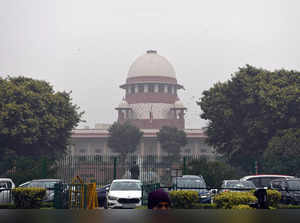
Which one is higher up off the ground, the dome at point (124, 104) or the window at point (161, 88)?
the window at point (161, 88)

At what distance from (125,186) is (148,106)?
258 ft

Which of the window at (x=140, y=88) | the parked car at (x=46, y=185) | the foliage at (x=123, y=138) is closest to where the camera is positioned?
the parked car at (x=46, y=185)

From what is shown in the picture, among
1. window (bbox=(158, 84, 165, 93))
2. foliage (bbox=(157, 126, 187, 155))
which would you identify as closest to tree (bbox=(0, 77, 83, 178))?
foliage (bbox=(157, 126, 187, 155))

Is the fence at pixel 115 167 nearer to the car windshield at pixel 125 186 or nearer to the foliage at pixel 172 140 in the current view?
the car windshield at pixel 125 186

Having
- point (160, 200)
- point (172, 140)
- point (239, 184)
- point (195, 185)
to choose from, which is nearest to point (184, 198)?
point (195, 185)

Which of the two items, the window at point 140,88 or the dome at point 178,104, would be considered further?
the window at point 140,88

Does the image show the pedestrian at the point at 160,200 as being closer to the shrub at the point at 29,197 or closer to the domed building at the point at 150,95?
the shrub at the point at 29,197

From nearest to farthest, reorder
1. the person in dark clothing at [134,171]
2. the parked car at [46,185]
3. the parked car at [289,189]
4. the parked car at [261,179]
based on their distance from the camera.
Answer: the parked car at [289,189] < the parked car at [46,185] < the parked car at [261,179] < the person in dark clothing at [134,171]

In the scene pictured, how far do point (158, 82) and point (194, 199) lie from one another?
269 ft

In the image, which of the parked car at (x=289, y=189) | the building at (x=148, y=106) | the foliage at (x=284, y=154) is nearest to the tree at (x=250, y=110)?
the foliage at (x=284, y=154)

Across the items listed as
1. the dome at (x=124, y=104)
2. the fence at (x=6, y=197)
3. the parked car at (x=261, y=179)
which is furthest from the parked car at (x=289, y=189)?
the dome at (x=124, y=104)

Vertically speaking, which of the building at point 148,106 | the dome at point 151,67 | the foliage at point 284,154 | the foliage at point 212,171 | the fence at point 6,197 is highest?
the dome at point 151,67

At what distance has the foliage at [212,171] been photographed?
30094mm

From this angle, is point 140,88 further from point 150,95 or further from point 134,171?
point 134,171
